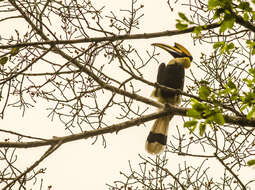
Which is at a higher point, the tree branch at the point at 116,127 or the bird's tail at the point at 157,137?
the bird's tail at the point at 157,137

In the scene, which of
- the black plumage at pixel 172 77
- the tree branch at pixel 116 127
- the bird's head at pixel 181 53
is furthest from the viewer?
the bird's head at pixel 181 53

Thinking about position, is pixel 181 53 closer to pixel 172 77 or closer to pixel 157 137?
pixel 172 77

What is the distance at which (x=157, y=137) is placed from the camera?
15.9ft

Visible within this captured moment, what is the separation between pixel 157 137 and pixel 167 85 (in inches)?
36.1

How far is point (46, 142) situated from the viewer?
2.80 meters

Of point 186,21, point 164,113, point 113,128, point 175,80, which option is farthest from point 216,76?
point 186,21

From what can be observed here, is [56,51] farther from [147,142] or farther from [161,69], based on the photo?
[161,69]

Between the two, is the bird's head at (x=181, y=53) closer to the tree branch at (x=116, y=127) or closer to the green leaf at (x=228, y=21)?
the tree branch at (x=116, y=127)

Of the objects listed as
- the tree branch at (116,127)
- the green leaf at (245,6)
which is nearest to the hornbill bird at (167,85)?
the tree branch at (116,127)

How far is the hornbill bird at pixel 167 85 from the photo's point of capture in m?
4.79

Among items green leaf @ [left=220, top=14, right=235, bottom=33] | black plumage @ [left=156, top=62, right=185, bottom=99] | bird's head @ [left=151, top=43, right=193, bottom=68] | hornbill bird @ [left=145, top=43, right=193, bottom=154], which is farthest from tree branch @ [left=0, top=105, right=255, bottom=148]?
bird's head @ [left=151, top=43, right=193, bottom=68]

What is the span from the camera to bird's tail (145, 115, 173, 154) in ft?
15.5

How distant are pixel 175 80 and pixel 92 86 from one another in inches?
92.9

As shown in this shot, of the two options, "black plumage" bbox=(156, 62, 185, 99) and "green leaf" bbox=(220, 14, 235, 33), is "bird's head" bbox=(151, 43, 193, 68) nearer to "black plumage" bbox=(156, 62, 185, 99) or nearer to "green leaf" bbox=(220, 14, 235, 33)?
"black plumage" bbox=(156, 62, 185, 99)
